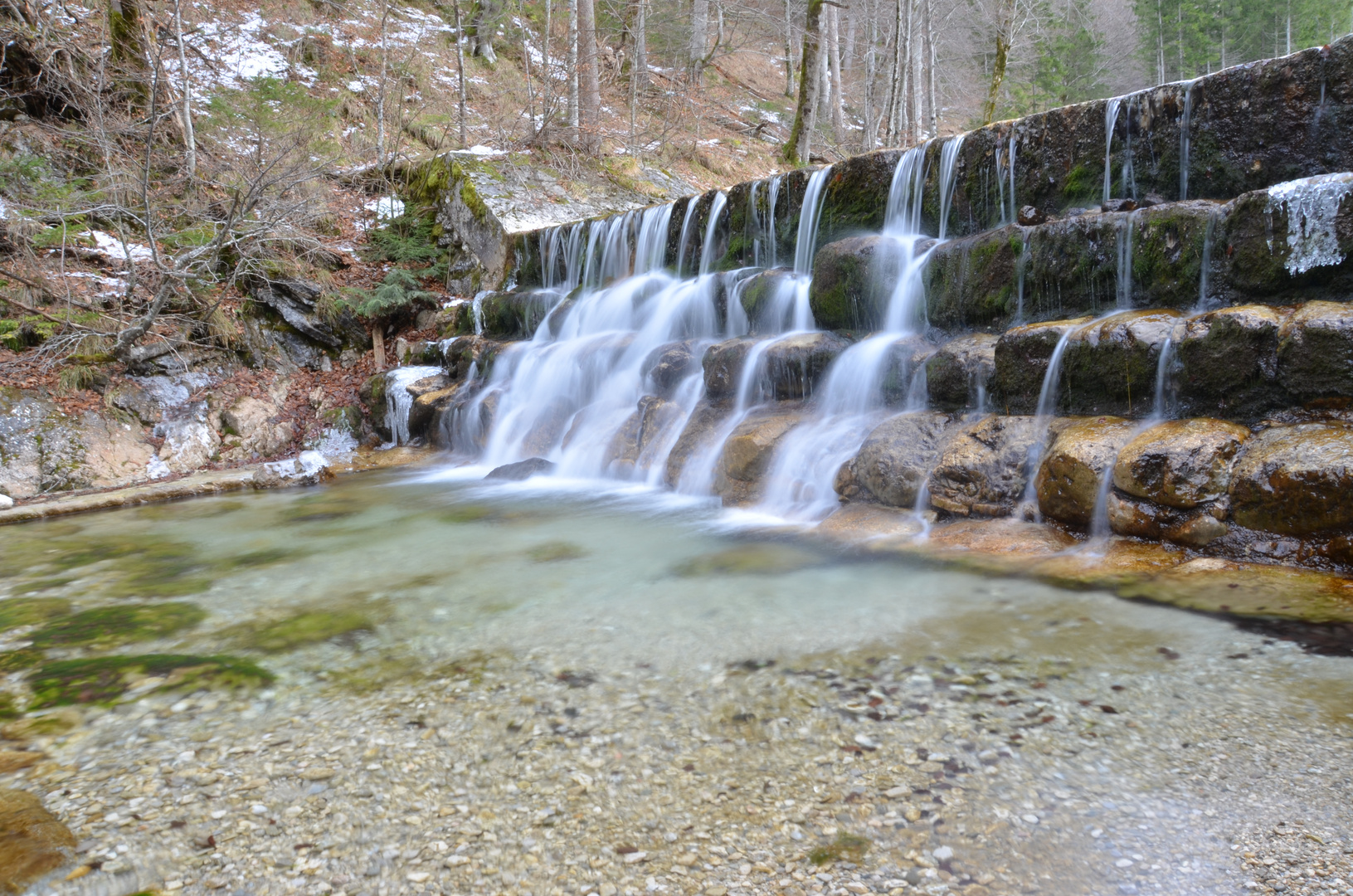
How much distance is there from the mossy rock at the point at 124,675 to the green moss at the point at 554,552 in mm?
2193

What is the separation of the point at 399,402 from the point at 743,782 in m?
9.97

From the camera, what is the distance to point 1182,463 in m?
4.46

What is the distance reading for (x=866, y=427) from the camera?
21.6ft

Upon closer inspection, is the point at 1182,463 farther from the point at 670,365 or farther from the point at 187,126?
the point at 187,126

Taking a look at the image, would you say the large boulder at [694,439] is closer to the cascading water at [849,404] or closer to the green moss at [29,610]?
the cascading water at [849,404]

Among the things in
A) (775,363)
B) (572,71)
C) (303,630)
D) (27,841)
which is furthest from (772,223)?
(27,841)

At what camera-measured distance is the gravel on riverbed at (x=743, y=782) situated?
1.98m

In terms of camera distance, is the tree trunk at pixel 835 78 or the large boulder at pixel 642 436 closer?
the large boulder at pixel 642 436

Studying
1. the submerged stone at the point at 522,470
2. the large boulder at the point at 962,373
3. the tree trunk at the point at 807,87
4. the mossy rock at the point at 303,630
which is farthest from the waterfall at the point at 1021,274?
the tree trunk at the point at 807,87

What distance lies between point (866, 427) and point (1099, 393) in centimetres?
187

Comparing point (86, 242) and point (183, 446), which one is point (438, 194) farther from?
point (183, 446)

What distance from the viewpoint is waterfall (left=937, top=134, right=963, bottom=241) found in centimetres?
809

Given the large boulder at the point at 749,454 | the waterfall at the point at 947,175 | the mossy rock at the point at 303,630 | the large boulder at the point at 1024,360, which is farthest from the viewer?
the waterfall at the point at 947,175

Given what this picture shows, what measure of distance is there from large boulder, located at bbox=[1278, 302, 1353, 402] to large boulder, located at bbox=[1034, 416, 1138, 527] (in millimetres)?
895
